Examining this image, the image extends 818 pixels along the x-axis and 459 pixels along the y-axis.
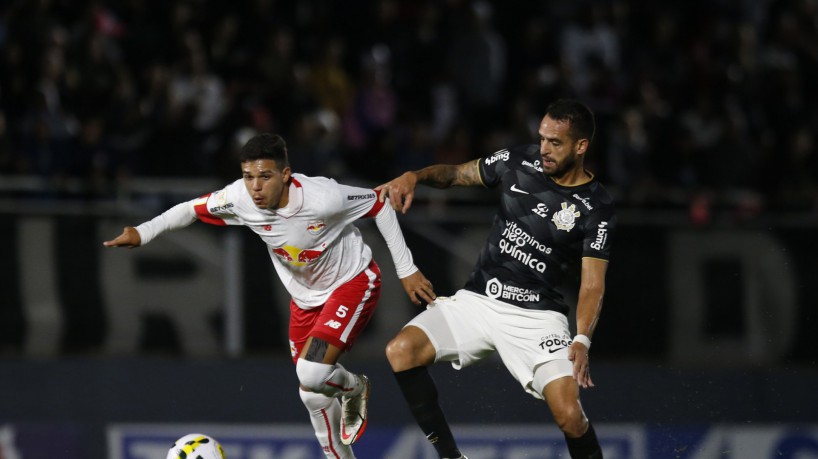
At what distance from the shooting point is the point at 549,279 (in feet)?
25.4

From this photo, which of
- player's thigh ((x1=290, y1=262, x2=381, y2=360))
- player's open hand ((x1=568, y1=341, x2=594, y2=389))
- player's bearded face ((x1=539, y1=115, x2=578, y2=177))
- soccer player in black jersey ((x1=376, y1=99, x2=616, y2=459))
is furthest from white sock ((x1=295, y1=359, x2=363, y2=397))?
player's bearded face ((x1=539, y1=115, x2=578, y2=177))

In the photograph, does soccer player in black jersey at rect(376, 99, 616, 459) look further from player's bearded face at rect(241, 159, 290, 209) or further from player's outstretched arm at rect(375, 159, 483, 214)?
player's bearded face at rect(241, 159, 290, 209)

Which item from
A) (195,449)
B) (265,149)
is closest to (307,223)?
(265,149)

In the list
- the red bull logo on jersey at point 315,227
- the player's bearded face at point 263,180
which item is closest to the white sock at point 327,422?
the red bull logo on jersey at point 315,227

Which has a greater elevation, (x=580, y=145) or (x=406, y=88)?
(x=406, y=88)

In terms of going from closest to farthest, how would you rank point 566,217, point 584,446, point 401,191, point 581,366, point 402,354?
point 581,366
point 401,191
point 584,446
point 566,217
point 402,354

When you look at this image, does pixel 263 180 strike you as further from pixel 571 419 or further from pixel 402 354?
pixel 571 419

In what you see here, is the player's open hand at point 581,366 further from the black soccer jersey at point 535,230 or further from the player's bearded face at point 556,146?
the player's bearded face at point 556,146

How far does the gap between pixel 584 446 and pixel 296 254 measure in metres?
2.09

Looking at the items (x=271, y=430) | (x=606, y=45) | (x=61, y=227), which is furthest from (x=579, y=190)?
(x=606, y=45)

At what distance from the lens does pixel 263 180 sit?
7.55 metres

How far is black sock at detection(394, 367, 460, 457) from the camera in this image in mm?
7754

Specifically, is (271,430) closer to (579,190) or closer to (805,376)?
(579,190)

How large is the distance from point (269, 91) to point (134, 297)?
3.20 metres
